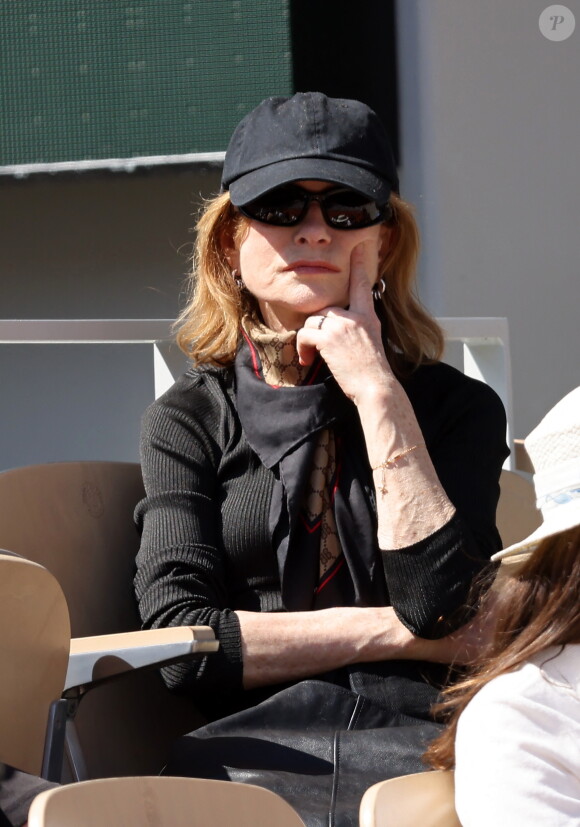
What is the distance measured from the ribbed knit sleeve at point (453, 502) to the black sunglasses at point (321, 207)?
0.30 metres

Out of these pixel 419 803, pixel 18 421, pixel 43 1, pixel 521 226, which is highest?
pixel 43 1

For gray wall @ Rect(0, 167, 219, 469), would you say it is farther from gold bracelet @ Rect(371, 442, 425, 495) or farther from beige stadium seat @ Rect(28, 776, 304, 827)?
beige stadium seat @ Rect(28, 776, 304, 827)

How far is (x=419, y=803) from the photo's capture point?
1170 mm

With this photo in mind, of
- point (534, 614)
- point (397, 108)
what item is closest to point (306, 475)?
point (534, 614)

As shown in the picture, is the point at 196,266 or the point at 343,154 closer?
the point at 343,154

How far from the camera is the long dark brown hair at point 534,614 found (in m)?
1.25

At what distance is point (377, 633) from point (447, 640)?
4.6 inches

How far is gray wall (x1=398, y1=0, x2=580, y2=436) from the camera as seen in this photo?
497cm

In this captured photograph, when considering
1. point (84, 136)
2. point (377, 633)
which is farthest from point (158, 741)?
point (84, 136)

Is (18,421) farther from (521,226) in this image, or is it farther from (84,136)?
(521,226)

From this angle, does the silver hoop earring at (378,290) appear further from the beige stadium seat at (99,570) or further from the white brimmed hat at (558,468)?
the white brimmed hat at (558,468)

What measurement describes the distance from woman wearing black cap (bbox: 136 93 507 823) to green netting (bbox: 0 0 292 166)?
8.82ft

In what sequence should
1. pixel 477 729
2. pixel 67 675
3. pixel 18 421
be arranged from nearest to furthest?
pixel 477 729
pixel 67 675
pixel 18 421

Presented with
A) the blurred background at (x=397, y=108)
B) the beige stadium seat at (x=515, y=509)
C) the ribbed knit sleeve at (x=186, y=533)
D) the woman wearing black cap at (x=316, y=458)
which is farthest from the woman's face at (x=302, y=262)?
the blurred background at (x=397, y=108)
